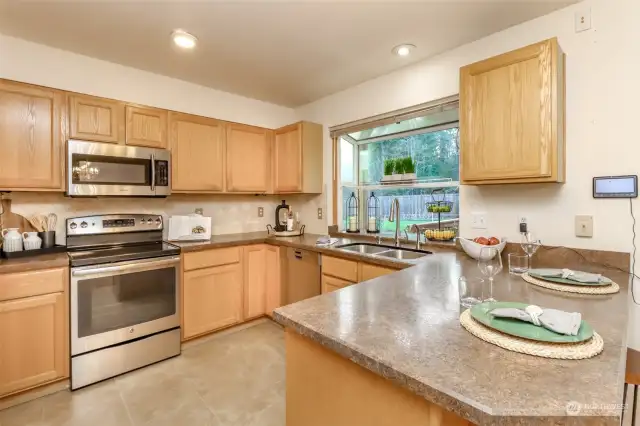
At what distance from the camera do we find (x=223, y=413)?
70.7 inches

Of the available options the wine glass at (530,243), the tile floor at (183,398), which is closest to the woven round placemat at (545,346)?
the wine glass at (530,243)

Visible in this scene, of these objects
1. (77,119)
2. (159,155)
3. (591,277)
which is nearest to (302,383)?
(591,277)

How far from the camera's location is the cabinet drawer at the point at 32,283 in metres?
1.79

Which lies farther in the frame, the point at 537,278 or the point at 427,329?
the point at 537,278

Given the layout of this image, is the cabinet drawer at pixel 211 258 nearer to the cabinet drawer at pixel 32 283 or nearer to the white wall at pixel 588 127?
the cabinet drawer at pixel 32 283

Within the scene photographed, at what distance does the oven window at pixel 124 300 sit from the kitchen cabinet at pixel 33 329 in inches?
4.3

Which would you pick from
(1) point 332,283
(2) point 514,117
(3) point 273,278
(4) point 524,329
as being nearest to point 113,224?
(3) point 273,278

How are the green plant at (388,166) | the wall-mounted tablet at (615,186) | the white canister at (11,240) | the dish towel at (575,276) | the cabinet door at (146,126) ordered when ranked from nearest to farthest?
the dish towel at (575,276) → the wall-mounted tablet at (615,186) → the white canister at (11,240) → the cabinet door at (146,126) → the green plant at (388,166)

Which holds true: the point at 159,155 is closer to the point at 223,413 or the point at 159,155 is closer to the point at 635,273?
the point at 223,413

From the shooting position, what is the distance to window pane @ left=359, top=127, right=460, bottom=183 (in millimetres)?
2514

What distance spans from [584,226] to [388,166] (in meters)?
1.55

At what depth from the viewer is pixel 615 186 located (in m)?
1.65

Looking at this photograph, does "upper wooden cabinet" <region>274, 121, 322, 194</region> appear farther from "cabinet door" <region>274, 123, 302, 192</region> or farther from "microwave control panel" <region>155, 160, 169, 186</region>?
"microwave control panel" <region>155, 160, 169, 186</region>

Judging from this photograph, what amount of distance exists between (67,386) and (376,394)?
2.28m
